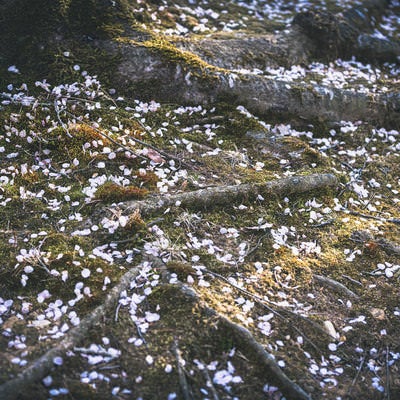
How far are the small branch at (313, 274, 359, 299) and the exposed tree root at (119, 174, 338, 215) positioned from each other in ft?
4.44

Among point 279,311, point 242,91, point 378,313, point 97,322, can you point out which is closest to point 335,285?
point 378,313

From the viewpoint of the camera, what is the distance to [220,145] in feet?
21.4

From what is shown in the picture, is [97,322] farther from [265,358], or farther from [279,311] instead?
[279,311]

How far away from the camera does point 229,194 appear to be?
5.45m

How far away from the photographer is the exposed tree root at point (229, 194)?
504 centimetres

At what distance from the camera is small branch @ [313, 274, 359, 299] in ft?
15.4

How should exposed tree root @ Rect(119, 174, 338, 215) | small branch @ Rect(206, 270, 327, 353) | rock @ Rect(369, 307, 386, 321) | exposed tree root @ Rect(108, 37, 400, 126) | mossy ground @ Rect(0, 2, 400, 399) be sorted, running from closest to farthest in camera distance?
mossy ground @ Rect(0, 2, 400, 399) → small branch @ Rect(206, 270, 327, 353) → rock @ Rect(369, 307, 386, 321) → exposed tree root @ Rect(119, 174, 338, 215) → exposed tree root @ Rect(108, 37, 400, 126)

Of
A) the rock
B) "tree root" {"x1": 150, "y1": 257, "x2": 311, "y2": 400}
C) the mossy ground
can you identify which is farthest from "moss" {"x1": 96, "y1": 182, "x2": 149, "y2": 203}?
the rock

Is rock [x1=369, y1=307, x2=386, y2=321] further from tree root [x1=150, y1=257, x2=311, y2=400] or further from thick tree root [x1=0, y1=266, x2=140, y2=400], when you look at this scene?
thick tree root [x1=0, y1=266, x2=140, y2=400]

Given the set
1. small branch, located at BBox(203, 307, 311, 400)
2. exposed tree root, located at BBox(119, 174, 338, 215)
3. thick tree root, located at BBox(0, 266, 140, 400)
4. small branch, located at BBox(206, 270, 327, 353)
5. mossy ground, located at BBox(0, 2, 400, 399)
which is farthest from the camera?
exposed tree root, located at BBox(119, 174, 338, 215)

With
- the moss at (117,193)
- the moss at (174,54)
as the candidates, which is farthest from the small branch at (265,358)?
the moss at (174,54)

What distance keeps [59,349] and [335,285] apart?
286cm

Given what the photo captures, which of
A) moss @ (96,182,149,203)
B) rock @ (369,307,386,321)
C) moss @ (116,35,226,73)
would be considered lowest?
rock @ (369,307,386,321)

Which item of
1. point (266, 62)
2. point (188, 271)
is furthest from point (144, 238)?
point (266, 62)
